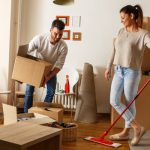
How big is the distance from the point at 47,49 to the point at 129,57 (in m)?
1.00

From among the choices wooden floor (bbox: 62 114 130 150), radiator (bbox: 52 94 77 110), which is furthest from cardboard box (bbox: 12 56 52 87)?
radiator (bbox: 52 94 77 110)

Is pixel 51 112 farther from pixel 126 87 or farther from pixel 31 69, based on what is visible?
A: pixel 126 87

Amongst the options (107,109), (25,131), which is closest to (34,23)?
(107,109)

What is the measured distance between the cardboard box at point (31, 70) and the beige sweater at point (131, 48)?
0.78 m

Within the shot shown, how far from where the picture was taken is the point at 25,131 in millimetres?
2273

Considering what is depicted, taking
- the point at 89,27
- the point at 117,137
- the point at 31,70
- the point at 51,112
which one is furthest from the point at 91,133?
the point at 89,27

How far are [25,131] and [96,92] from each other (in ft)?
8.31

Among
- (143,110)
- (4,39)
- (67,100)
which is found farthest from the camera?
(67,100)

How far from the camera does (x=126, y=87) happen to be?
128 inches

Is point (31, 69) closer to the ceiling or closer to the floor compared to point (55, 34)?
closer to the floor

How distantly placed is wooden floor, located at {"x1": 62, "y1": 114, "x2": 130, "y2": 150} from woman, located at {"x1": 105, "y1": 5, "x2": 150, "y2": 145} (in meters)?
0.37

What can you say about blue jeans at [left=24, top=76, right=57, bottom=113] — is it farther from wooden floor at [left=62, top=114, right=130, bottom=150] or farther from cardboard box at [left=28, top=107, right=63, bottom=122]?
wooden floor at [left=62, top=114, right=130, bottom=150]

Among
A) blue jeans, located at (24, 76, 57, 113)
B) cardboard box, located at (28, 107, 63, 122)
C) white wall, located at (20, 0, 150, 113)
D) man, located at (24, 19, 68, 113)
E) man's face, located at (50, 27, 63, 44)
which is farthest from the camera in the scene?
white wall, located at (20, 0, 150, 113)

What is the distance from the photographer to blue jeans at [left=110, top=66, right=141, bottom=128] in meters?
3.23
